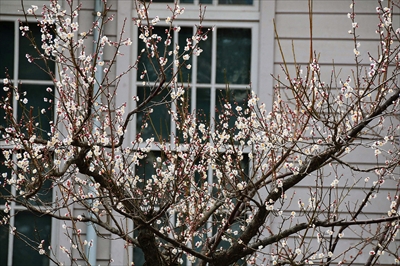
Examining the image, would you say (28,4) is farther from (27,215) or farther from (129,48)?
(27,215)

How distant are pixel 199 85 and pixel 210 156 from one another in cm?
133

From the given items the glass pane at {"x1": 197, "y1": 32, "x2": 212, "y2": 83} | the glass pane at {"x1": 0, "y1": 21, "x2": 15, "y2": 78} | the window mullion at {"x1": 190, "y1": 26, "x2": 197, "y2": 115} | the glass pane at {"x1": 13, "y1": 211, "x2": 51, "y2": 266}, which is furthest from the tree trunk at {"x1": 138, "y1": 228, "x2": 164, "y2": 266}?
the glass pane at {"x1": 0, "y1": 21, "x2": 15, "y2": 78}

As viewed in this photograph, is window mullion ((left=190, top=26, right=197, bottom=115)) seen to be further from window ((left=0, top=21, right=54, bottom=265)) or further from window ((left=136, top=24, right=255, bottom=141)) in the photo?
window ((left=0, top=21, right=54, bottom=265))

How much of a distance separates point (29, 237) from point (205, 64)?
1697 millimetres

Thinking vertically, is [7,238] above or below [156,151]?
below

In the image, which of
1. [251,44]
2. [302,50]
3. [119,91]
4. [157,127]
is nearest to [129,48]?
[119,91]

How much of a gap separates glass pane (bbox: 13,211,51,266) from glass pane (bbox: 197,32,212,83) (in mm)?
1439

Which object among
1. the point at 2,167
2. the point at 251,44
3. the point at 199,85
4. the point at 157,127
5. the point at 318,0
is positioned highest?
the point at 318,0

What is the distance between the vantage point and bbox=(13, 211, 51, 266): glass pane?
4.20 m

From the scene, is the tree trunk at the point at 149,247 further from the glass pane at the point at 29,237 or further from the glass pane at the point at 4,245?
the glass pane at the point at 4,245

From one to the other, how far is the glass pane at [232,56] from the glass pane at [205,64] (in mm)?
64

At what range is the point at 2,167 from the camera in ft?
14.1

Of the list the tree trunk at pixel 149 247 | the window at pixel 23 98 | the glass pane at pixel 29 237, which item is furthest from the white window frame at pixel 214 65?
the tree trunk at pixel 149 247

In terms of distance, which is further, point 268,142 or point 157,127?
point 157,127
